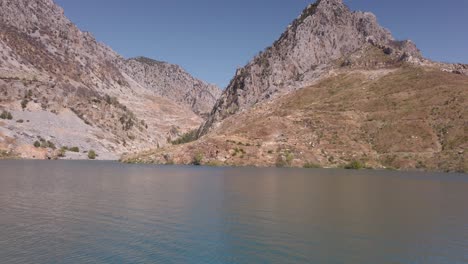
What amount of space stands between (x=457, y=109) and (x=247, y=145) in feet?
232

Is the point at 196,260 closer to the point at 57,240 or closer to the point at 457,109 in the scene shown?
the point at 57,240

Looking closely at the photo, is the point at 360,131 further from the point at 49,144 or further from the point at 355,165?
the point at 49,144

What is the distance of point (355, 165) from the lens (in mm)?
127000

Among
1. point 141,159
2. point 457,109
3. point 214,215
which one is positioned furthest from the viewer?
point 141,159

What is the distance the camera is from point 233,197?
52.7 m

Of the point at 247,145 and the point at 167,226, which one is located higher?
the point at 247,145

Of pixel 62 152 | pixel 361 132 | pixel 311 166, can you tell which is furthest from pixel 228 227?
pixel 62 152

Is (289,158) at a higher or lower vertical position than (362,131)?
lower

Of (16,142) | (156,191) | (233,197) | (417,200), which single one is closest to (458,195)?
(417,200)

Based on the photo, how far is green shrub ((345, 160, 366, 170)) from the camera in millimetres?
126500

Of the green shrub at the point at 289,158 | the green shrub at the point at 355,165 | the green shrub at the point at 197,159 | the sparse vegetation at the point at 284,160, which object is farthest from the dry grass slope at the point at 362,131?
the green shrub at the point at 355,165

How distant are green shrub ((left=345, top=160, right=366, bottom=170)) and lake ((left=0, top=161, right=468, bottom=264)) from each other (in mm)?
69141

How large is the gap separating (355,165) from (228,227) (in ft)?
326

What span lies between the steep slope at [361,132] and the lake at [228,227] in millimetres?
76396
